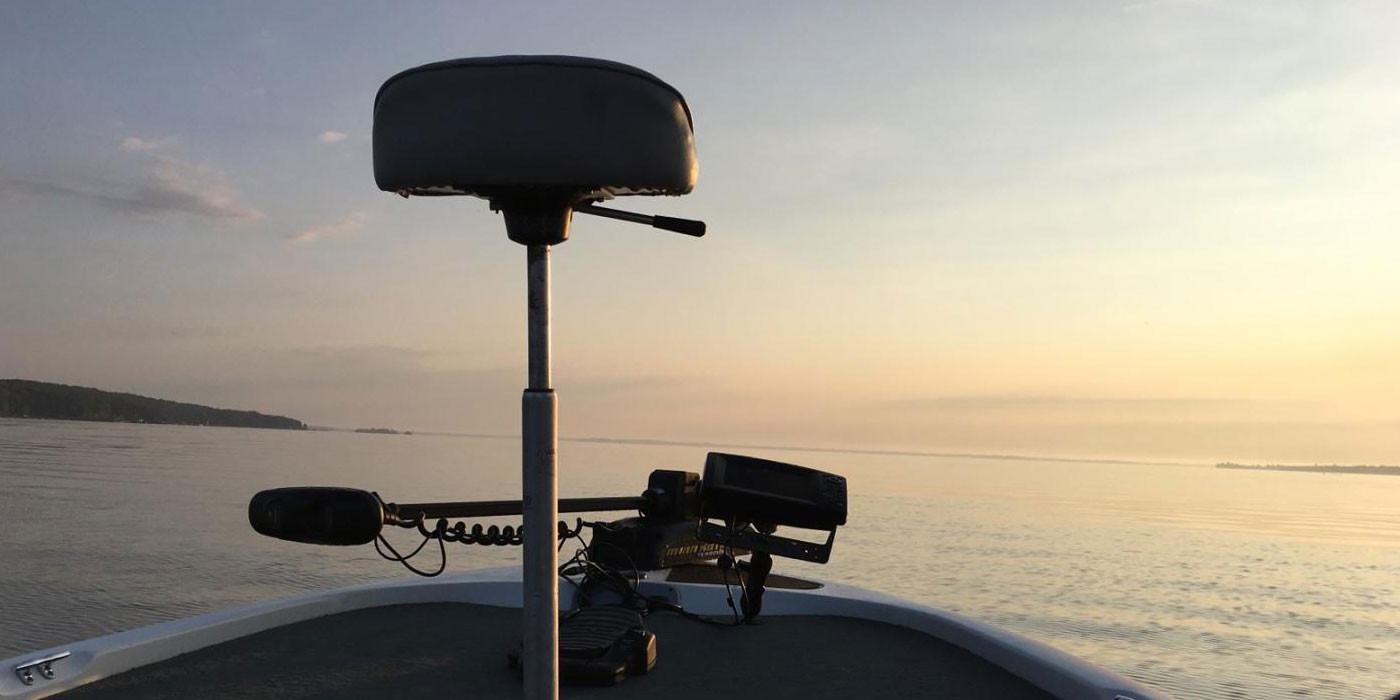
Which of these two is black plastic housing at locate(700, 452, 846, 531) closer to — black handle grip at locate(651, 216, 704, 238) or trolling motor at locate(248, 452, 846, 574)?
trolling motor at locate(248, 452, 846, 574)

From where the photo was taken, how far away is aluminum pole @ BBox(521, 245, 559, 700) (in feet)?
4.72

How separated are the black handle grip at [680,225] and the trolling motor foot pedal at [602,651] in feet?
4.38

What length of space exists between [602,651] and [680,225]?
4.54 feet

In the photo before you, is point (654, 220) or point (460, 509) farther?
point (460, 509)

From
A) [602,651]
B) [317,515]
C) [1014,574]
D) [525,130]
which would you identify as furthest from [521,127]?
[1014,574]

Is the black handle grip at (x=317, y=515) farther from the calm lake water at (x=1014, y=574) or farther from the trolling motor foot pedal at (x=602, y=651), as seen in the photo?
the calm lake water at (x=1014, y=574)

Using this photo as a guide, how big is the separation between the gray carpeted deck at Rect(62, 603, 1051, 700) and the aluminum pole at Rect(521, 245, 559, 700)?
114cm

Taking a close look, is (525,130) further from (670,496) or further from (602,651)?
(670,496)

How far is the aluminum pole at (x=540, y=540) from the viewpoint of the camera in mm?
1438

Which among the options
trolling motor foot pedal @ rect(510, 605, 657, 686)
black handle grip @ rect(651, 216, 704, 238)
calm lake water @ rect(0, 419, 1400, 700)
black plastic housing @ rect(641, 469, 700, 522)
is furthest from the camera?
calm lake water @ rect(0, 419, 1400, 700)

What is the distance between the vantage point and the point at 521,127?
138 centimetres

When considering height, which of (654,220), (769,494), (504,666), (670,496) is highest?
(654,220)

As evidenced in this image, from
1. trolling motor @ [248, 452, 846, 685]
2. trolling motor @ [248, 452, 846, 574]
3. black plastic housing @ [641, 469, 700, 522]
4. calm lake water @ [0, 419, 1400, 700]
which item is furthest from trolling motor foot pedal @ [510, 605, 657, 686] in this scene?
calm lake water @ [0, 419, 1400, 700]

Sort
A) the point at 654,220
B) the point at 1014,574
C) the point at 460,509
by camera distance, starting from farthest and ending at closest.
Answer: the point at 1014,574 → the point at 460,509 → the point at 654,220
